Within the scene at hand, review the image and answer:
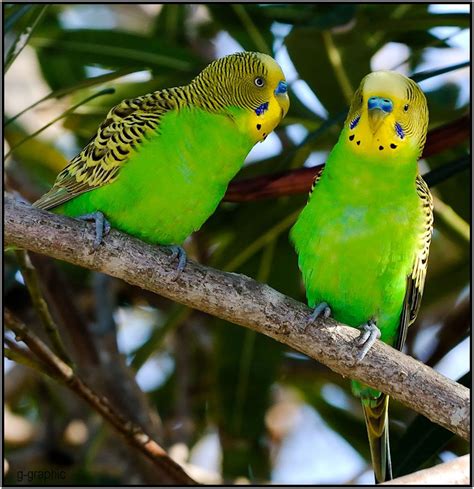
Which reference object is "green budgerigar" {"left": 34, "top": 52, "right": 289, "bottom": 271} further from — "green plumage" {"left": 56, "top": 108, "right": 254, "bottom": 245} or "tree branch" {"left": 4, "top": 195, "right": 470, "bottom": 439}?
"tree branch" {"left": 4, "top": 195, "right": 470, "bottom": 439}

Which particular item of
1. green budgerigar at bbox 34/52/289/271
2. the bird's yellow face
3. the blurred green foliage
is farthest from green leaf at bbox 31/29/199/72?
the bird's yellow face

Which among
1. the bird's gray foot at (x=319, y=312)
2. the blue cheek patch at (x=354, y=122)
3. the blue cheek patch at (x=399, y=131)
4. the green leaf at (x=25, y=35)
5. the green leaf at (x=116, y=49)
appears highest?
the green leaf at (x=116, y=49)

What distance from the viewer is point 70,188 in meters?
2.95

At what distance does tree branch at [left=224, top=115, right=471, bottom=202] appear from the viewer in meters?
2.86

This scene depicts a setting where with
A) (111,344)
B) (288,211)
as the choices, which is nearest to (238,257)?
(288,211)

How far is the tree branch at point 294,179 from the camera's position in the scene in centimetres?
286

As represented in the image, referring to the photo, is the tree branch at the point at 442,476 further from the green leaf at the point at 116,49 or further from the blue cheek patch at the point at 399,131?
the green leaf at the point at 116,49

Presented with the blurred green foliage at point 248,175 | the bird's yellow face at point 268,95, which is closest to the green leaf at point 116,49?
the blurred green foliage at point 248,175

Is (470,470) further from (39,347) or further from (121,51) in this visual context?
(121,51)

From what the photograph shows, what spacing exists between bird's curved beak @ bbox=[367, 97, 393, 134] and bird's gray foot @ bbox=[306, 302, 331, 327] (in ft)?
1.84

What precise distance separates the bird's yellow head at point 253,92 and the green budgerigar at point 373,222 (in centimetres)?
23

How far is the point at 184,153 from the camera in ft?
9.29

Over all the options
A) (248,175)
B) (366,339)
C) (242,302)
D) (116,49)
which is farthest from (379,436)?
(116,49)

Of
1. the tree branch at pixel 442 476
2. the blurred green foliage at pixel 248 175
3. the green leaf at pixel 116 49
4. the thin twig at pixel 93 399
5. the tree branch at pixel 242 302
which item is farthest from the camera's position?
the green leaf at pixel 116 49
